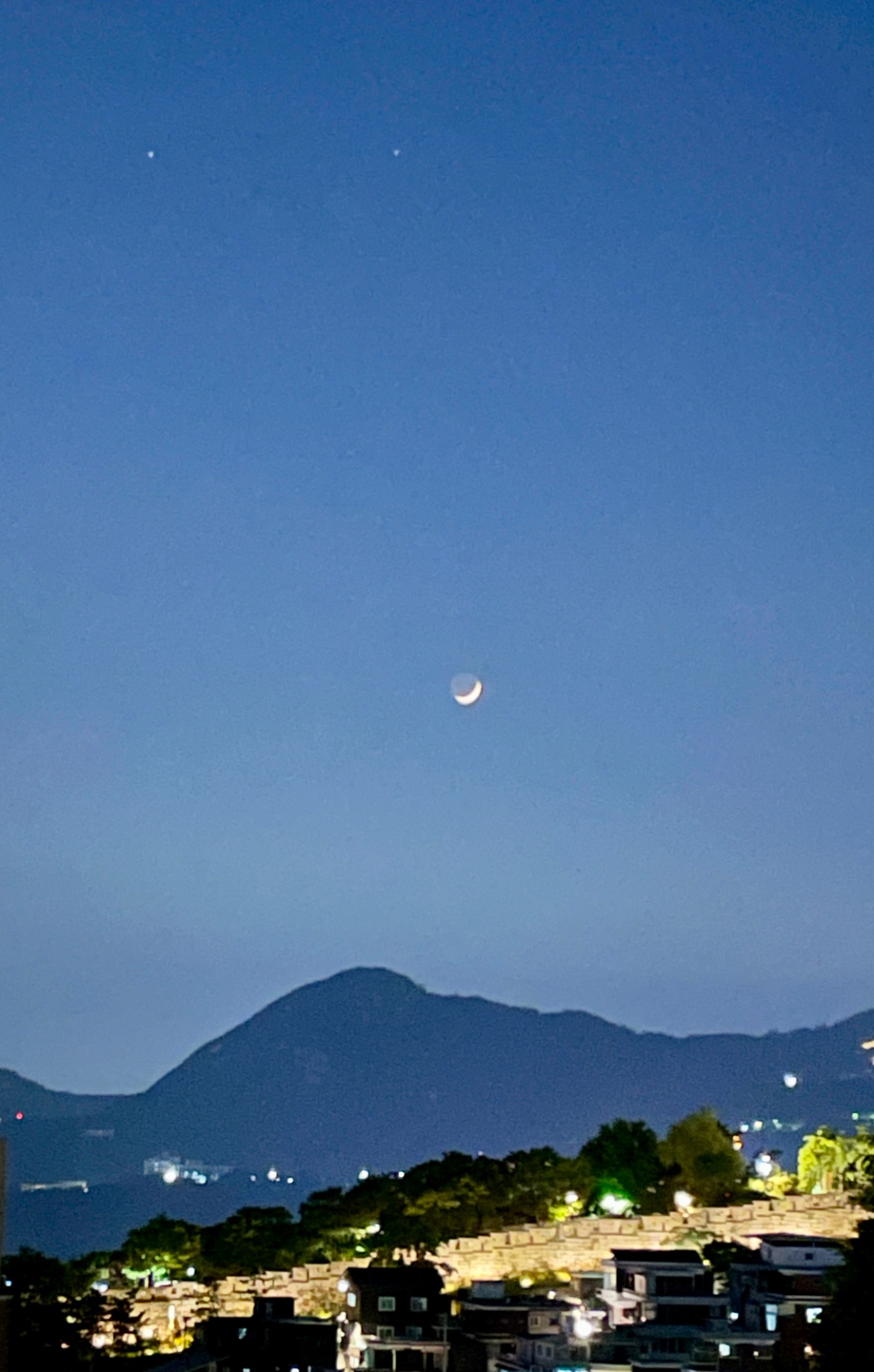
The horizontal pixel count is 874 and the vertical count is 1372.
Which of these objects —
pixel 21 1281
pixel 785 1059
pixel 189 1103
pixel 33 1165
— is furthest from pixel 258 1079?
pixel 21 1281

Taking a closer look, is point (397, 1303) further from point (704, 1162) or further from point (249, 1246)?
point (704, 1162)

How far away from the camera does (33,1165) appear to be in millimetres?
152625

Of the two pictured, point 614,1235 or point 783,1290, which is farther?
point 614,1235

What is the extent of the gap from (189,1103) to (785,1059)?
73126 mm

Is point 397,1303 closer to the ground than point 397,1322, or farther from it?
farther from it

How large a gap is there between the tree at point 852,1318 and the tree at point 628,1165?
19862mm

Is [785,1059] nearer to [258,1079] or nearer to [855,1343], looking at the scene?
[258,1079]

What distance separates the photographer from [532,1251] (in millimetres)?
25719

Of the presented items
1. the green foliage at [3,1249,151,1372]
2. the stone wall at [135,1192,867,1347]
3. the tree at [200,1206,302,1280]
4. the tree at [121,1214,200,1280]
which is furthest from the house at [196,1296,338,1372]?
the tree at [121,1214,200,1280]

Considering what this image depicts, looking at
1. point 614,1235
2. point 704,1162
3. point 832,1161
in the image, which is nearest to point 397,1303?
point 614,1235

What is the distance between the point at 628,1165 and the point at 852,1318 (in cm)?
2096

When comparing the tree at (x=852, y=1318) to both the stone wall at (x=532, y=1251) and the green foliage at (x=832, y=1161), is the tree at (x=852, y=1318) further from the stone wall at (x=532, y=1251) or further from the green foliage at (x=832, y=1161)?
the green foliage at (x=832, y=1161)

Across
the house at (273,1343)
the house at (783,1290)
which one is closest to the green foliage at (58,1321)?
the house at (273,1343)

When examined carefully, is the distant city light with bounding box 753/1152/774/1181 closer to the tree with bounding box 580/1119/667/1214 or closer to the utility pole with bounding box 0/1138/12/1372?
the tree with bounding box 580/1119/667/1214
